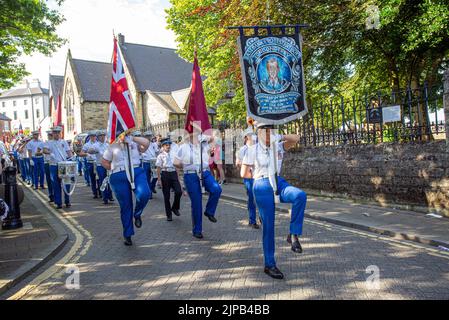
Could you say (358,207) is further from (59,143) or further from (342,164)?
(59,143)

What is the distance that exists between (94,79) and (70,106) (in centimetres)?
538

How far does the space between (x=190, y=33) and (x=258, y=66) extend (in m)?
19.6

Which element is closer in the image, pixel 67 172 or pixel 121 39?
pixel 67 172

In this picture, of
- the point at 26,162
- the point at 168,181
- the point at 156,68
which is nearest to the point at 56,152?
the point at 168,181

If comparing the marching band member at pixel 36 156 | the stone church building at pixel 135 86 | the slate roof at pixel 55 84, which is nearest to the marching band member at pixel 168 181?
the marching band member at pixel 36 156

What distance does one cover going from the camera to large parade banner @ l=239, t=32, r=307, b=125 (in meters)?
6.86

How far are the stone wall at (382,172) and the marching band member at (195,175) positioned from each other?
4.73m

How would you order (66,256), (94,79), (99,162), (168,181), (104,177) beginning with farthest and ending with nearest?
(94,79) < (104,177) < (99,162) < (168,181) < (66,256)

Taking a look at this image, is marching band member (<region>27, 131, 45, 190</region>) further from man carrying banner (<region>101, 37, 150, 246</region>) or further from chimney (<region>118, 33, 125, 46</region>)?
chimney (<region>118, 33, 125, 46</region>)

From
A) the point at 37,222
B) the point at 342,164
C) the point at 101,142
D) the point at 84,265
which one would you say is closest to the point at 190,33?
the point at 101,142

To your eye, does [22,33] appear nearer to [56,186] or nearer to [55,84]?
[56,186]

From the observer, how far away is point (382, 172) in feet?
33.1

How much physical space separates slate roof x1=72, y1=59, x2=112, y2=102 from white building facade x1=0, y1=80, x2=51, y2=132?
2431 inches

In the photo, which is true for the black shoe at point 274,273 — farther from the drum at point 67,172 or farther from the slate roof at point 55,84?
the slate roof at point 55,84
